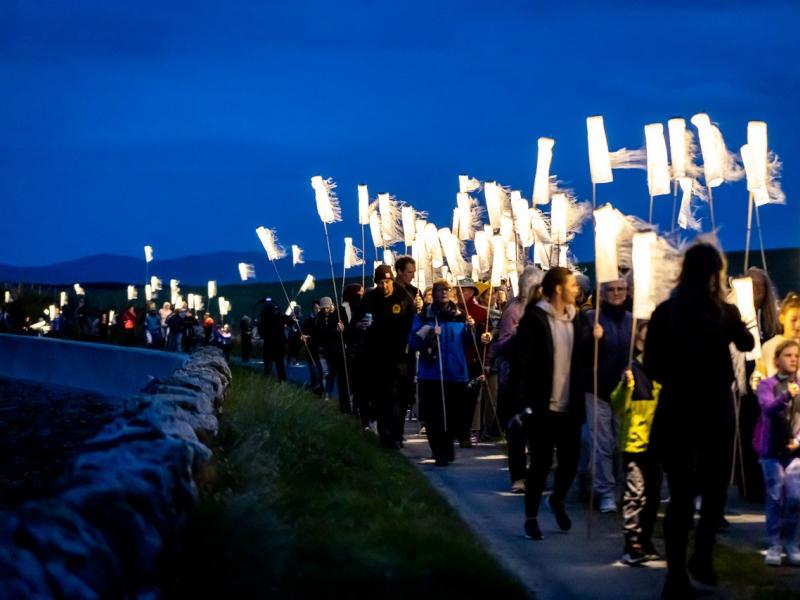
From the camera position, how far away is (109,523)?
660 centimetres

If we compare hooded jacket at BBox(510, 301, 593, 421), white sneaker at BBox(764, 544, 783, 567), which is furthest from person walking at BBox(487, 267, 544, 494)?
white sneaker at BBox(764, 544, 783, 567)

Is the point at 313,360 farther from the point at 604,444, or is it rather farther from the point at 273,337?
the point at 604,444

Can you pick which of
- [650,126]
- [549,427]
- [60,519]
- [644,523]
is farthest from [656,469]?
[60,519]

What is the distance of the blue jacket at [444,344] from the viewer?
1712cm

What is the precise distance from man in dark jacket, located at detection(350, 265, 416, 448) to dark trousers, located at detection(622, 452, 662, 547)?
7133 mm

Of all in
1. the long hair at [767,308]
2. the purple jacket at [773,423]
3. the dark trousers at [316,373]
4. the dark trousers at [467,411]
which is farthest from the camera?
the dark trousers at [316,373]

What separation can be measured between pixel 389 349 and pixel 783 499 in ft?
26.5

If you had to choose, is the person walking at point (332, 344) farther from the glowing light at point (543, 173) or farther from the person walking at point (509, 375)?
the glowing light at point (543, 173)

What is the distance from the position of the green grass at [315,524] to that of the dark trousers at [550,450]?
553mm

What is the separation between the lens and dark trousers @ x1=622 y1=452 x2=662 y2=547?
1062cm

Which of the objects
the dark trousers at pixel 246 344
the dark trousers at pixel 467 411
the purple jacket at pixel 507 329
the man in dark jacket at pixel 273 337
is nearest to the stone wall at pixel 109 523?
the purple jacket at pixel 507 329

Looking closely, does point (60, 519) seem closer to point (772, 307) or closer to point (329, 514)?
point (329, 514)

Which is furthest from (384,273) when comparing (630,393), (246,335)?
(246,335)

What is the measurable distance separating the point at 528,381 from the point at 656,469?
1302 mm
